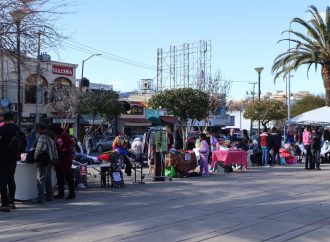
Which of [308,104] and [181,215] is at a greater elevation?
[308,104]

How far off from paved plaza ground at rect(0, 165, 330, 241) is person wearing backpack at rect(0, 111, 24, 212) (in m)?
0.35

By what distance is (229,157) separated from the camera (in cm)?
1766

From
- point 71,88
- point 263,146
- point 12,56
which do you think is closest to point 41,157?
point 12,56

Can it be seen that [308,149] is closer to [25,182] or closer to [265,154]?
[265,154]

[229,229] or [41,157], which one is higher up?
[41,157]

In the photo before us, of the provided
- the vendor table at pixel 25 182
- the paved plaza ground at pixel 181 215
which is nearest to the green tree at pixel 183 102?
the paved plaza ground at pixel 181 215

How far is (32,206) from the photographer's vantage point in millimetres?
9922

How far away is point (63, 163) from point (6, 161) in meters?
1.98

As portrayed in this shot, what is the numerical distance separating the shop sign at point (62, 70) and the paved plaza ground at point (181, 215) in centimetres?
3377

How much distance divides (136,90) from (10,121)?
191 feet

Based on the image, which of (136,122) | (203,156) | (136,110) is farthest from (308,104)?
(203,156)

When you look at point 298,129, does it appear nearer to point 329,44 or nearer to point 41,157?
point 329,44

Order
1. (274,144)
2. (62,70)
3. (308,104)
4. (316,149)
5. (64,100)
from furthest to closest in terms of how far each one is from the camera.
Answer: (308,104), (62,70), (64,100), (274,144), (316,149)

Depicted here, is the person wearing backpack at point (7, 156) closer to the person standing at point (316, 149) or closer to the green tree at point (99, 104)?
the person standing at point (316, 149)
